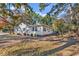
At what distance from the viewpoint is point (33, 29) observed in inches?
86.2

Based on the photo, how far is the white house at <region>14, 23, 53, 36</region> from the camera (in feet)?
7.18

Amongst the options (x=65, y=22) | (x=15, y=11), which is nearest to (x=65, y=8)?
(x=65, y=22)

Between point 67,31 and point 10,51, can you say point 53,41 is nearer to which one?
point 67,31

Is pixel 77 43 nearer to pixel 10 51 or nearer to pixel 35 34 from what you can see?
pixel 35 34

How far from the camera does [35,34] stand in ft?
7.19

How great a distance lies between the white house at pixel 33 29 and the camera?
2.19m

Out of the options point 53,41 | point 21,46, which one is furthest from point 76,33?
point 21,46

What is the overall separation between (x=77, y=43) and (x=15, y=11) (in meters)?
0.66

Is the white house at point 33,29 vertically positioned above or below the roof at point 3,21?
below

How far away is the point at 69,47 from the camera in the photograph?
218 cm

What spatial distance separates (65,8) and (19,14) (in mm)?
441

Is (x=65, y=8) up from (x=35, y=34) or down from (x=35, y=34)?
up

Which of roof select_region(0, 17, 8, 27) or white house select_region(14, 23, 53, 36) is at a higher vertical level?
roof select_region(0, 17, 8, 27)

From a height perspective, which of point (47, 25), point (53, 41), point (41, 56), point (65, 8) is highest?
point (65, 8)
